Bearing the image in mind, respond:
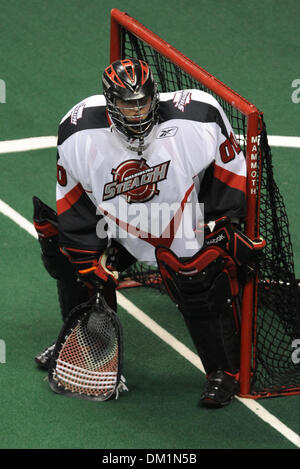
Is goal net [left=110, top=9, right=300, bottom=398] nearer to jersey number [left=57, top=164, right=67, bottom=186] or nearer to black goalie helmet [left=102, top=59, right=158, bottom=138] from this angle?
black goalie helmet [left=102, top=59, right=158, bottom=138]

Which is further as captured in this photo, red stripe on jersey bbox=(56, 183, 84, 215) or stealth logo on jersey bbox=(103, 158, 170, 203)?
red stripe on jersey bbox=(56, 183, 84, 215)

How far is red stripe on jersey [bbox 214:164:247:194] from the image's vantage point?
4.85m

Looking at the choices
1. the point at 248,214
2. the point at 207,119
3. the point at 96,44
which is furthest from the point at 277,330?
the point at 96,44

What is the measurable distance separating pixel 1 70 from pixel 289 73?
2.40 m

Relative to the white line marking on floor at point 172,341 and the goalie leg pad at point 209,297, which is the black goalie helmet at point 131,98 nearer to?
the goalie leg pad at point 209,297

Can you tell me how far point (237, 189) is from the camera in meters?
4.85

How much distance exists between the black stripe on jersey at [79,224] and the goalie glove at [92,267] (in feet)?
0.12

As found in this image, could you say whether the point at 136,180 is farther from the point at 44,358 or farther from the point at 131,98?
the point at 44,358

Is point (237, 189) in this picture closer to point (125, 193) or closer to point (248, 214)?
point (248, 214)

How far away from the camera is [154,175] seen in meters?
4.96
